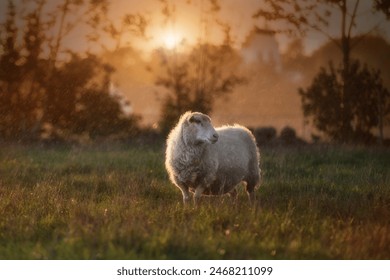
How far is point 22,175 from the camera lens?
39.8 feet

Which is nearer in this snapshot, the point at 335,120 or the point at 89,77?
the point at 335,120

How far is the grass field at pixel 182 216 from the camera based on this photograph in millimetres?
6289

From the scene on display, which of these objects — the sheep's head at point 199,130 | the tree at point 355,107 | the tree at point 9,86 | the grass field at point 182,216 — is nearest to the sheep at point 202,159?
the sheep's head at point 199,130

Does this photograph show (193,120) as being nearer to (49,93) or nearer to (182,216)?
(182,216)

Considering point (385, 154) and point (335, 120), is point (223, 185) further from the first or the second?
point (335, 120)

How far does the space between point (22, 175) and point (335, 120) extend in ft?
34.4

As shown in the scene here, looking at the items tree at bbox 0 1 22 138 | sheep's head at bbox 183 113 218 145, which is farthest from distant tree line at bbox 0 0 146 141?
sheep's head at bbox 183 113 218 145

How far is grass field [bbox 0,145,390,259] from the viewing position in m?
6.29

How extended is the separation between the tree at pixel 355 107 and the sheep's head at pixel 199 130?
9.67 metres

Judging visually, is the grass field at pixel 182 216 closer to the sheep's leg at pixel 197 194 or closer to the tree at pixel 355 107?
the sheep's leg at pixel 197 194

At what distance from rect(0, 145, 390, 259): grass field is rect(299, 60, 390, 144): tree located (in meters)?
4.95

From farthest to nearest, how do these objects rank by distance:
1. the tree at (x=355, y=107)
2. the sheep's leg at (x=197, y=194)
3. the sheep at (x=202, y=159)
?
1. the tree at (x=355, y=107)
2. the sheep at (x=202, y=159)
3. the sheep's leg at (x=197, y=194)

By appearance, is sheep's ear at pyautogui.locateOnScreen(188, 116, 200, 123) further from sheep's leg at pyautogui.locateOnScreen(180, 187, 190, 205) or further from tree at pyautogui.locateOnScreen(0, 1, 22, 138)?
tree at pyautogui.locateOnScreen(0, 1, 22, 138)
